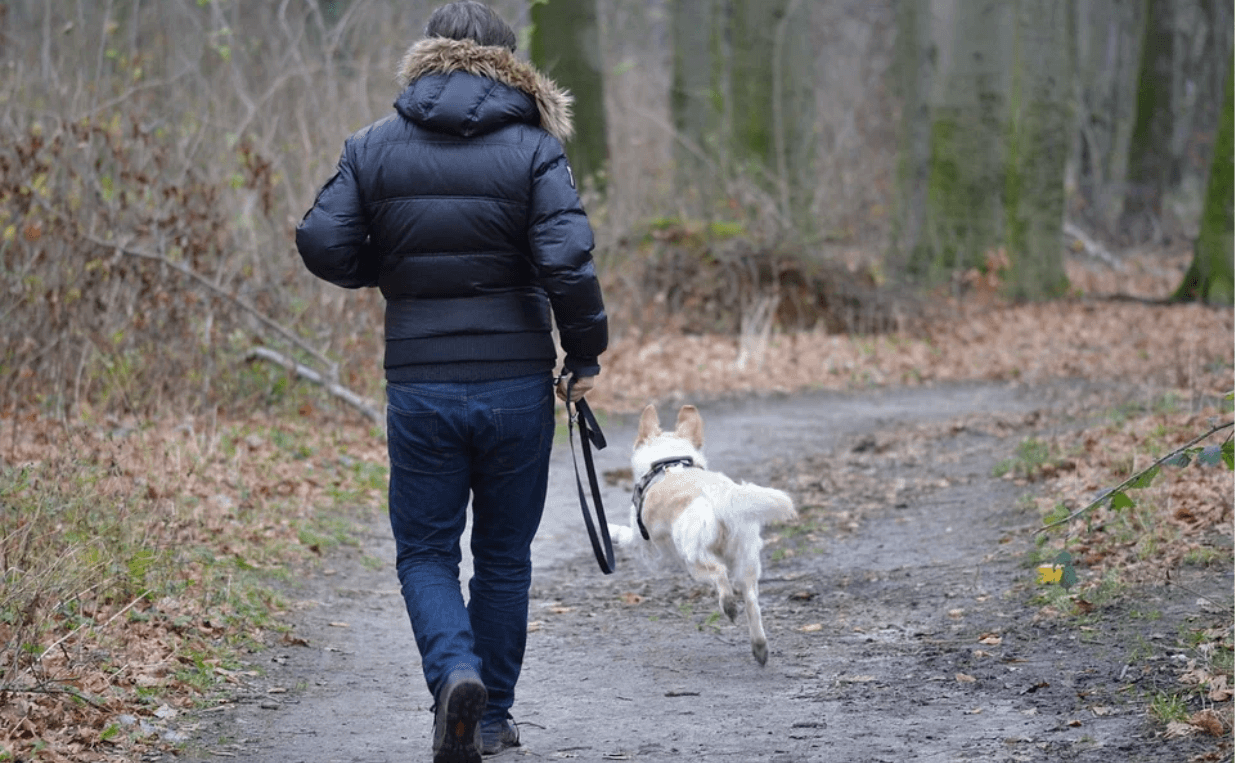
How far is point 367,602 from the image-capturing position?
7109 mm

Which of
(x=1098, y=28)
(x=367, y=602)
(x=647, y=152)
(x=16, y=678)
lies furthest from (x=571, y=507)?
(x=1098, y=28)

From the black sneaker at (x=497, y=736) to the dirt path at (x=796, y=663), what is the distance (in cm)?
8

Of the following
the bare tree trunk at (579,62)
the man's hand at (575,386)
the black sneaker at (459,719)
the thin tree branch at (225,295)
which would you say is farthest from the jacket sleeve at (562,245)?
the bare tree trunk at (579,62)

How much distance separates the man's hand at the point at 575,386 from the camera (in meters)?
4.58

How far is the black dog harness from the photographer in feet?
20.4

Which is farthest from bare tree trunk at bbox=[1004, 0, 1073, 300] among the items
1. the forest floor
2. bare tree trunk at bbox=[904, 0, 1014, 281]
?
the forest floor

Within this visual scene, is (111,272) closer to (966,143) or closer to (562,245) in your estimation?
(562,245)

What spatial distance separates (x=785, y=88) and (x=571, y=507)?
48.3 ft

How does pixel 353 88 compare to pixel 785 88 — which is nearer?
pixel 353 88

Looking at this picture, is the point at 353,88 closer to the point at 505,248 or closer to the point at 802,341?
the point at 802,341

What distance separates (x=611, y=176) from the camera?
18.4 meters

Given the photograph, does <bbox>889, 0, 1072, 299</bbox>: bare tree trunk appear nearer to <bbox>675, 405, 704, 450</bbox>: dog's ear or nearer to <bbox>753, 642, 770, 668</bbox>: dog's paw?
<bbox>675, 405, 704, 450</bbox>: dog's ear

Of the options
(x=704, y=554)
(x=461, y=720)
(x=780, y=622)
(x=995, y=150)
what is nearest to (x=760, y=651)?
(x=704, y=554)

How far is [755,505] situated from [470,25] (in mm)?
2248
